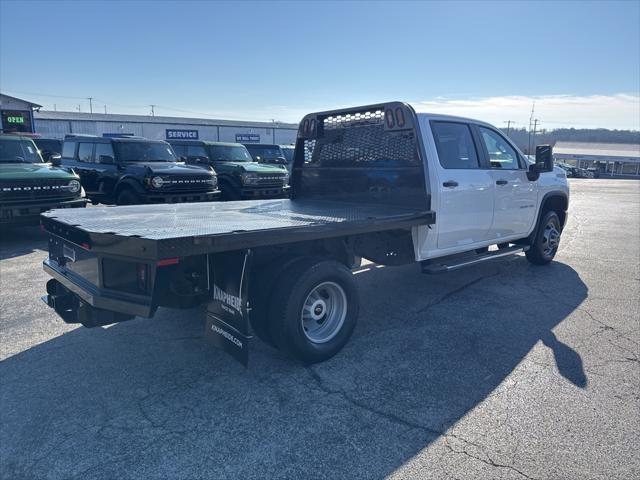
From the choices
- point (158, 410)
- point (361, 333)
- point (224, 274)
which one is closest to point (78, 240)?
point (224, 274)

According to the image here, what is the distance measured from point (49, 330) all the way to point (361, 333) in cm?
307

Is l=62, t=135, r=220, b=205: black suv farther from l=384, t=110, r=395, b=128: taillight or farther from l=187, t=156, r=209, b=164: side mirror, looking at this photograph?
l=384, t=110, r=395, b=128: taillight

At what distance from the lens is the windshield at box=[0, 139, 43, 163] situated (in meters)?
8.84

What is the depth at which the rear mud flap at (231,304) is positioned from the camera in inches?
124

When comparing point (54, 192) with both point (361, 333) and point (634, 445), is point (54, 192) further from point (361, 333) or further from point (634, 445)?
point (634, 445)

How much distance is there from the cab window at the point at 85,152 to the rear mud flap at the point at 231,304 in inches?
372

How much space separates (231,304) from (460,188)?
122 inches

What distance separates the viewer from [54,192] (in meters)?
8.26

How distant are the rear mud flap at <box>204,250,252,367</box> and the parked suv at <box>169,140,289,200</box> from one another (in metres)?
9.44

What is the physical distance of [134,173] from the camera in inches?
396

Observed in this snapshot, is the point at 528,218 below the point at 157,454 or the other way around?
the other way around

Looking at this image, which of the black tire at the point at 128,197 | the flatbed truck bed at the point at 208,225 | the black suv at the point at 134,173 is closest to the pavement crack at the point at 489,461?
the flatbed truck bed at the point at 208,225

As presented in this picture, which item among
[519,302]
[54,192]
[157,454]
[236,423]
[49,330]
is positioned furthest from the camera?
[54,192]

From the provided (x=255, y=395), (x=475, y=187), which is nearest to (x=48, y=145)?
(x=475, y=187)
